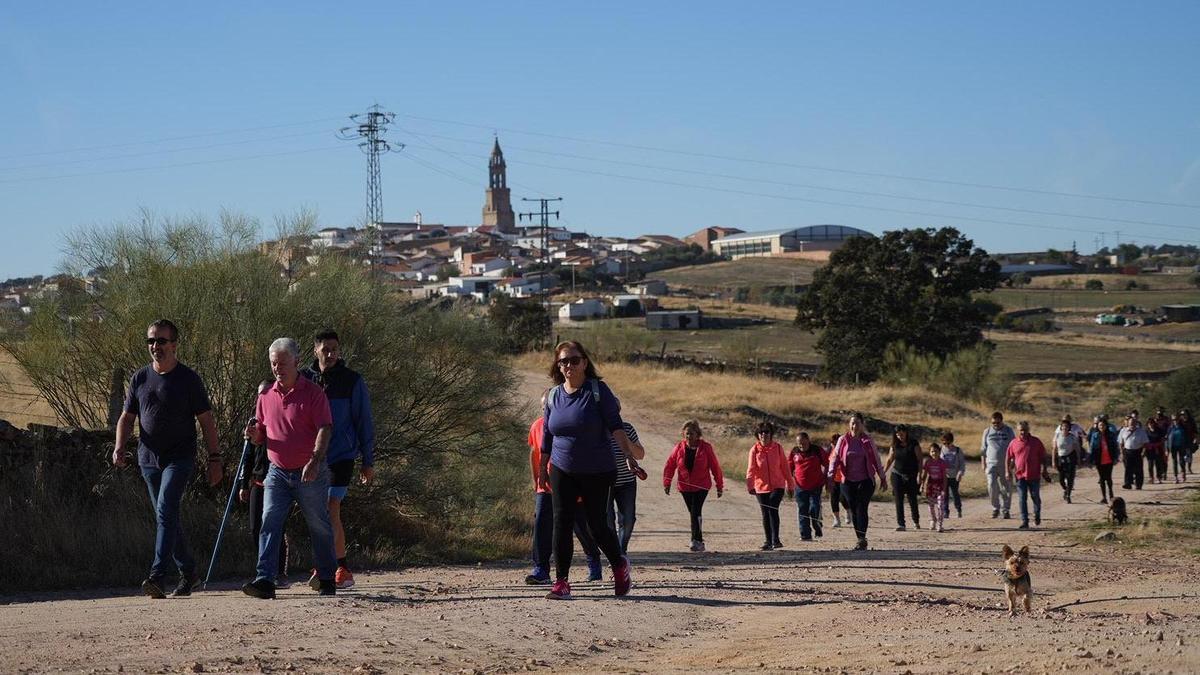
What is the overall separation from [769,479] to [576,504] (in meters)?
8.02

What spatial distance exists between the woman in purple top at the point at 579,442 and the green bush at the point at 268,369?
425 cm

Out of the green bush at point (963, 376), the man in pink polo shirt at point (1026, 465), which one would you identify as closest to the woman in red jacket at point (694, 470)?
the man in pink polo shirt at point (1026, 465)

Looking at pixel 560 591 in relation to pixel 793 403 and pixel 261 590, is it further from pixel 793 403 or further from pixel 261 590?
pixel 793 403

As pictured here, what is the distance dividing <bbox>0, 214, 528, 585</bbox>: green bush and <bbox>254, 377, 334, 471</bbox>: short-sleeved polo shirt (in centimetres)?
375

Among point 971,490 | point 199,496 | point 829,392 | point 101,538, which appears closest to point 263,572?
point 101,538

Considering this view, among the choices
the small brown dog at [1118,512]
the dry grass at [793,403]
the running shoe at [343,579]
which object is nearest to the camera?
the running shoe at [343,579]

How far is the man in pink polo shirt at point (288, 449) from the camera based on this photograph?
9812mm

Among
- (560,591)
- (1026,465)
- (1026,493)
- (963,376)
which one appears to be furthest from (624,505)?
(963,376)

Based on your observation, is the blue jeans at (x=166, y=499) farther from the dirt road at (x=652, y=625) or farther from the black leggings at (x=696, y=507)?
the black leggings at (x=696, y=507)

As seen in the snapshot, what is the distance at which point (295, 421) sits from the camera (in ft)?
32.3

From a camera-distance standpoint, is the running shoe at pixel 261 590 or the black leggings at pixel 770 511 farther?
the black leggings at pixel 770 511

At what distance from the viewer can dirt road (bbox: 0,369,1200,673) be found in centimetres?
790

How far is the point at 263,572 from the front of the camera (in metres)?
10.1

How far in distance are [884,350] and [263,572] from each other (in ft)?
186
